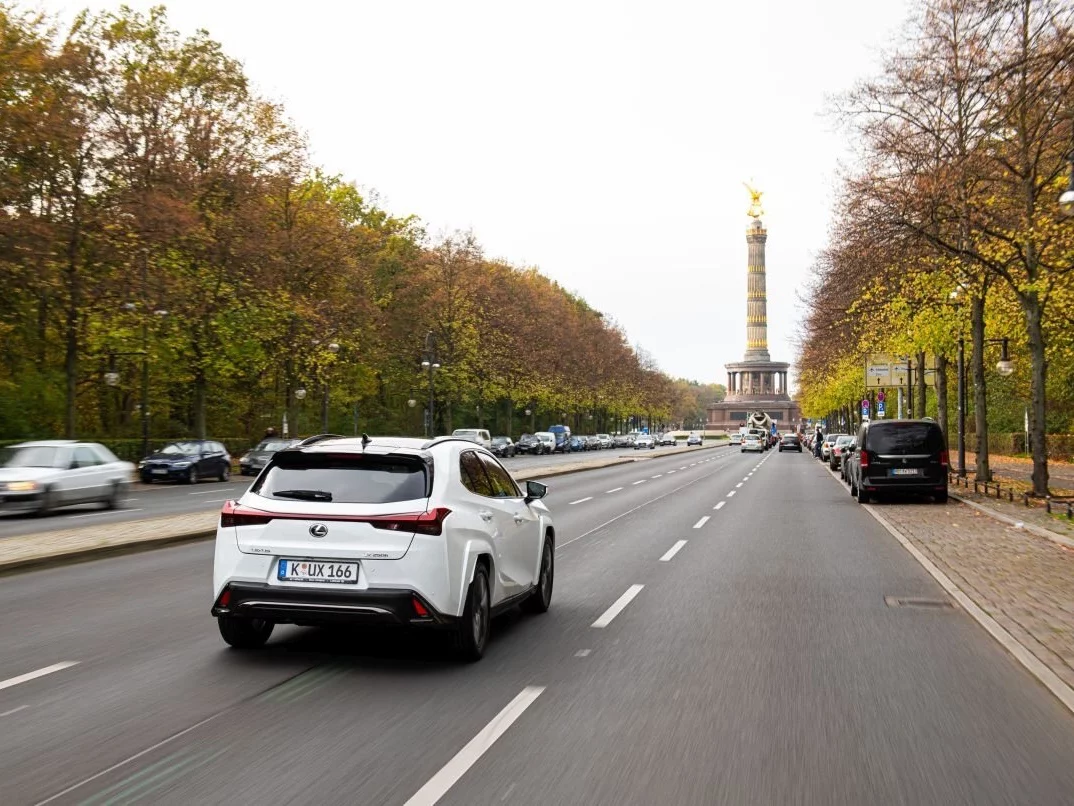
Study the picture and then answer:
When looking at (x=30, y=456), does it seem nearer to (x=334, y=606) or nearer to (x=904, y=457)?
(x=334, y=606)

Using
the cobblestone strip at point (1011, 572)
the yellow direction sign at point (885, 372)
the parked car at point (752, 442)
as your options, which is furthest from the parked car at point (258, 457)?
the parked car at point (752, 442)

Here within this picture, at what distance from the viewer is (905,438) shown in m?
23.9

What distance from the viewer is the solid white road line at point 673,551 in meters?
13.8

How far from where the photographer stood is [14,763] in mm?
4875

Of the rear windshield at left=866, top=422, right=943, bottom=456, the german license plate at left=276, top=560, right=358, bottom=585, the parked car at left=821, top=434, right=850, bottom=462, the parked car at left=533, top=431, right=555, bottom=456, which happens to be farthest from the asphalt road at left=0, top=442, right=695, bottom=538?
the parked car at left=533, top=431, right=555, bottom=456

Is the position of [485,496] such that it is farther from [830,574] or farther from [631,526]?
[631,526]

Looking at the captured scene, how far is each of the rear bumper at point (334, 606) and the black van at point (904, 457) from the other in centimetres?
1892

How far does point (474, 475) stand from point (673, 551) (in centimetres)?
707

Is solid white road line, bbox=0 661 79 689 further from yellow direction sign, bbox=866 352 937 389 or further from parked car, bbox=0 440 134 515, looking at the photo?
yellow direction sign, bbox=866 352 937 389

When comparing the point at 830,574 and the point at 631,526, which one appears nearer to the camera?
the point at 830,574

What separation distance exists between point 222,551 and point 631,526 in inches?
471

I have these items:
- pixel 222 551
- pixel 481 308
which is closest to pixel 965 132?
pixel 222 551

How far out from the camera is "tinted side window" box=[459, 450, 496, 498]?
25.6 feet

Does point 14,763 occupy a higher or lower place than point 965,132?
lower
